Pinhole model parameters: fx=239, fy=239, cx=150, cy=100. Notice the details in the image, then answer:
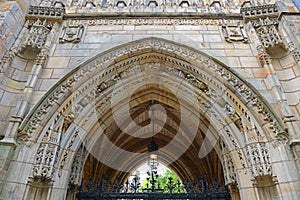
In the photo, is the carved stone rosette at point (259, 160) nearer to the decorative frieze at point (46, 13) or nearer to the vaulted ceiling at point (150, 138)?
the vaulted ceiling at point (150, 138)

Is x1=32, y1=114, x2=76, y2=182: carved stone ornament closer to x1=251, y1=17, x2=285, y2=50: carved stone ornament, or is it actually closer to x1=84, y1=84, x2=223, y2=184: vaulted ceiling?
x1=84, y1=84, x2=223, y2=184: vaulted ceiling

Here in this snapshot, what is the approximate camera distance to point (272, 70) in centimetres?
467

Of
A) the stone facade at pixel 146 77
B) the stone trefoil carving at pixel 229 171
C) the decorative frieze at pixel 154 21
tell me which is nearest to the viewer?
the stone facade at pixel 146 77

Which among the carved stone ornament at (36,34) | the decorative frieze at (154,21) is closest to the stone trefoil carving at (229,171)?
the decorative frieze at (154,21)

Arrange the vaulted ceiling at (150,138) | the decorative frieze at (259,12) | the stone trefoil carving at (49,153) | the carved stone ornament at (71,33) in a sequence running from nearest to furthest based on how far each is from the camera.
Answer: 1. the stone trefoil carving at (49,153)
2. the carved stone ornament at (71,33)
3. the vaulted ceiling at (150,138)
4. the decorative frieze at (259,12)

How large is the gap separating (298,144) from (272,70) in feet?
5.14

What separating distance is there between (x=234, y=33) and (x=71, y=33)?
3841 mm

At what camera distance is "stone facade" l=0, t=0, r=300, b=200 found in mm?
3857

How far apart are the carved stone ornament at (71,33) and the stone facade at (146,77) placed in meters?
0.03

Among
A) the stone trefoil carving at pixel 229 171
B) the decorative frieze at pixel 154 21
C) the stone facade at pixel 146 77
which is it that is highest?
the decorative frieze at pixel 154 21

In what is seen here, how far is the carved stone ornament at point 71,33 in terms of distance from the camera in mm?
5488

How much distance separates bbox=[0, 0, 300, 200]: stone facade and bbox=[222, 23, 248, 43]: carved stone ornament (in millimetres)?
23

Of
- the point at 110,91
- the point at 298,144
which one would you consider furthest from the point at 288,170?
the point at 110,91

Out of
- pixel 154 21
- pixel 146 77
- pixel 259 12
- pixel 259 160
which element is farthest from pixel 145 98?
pixel 259 12
